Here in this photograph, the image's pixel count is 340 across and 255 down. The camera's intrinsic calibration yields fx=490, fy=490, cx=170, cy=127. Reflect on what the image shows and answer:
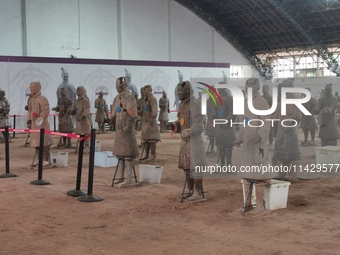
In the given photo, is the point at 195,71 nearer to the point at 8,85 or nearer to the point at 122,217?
the point at 8,85

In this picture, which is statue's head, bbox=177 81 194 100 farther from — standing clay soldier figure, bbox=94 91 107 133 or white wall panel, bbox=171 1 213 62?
white wall panel, bbox=171 1 213 62

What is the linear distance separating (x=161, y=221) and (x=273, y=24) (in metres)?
24.2

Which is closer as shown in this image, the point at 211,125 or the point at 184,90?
the point at 184,90

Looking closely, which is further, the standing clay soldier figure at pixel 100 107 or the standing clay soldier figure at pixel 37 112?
the standing clay soldier figure at pixel 100 107

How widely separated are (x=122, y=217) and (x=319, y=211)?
2.57m

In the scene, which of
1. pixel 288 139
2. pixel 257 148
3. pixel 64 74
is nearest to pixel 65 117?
pixel 64 74

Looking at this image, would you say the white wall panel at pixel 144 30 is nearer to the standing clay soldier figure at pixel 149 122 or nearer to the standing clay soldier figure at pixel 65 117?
the standing clay soldier figure at pixel 65 117

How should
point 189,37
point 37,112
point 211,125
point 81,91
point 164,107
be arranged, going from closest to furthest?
1. point 37,112
2. point 211,125
3. point 81,91
4. point 164,107
5. point 189,37

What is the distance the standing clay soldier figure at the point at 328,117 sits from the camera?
34.1 ft

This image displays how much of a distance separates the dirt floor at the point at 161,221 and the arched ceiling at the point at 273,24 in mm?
19033

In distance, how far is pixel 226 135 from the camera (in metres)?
10.1

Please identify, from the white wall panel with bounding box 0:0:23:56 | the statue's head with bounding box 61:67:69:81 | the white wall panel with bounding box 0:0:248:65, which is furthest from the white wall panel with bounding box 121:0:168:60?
the statue's head with bounding box 61:67:69:81

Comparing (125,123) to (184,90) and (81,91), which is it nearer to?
(184,90)

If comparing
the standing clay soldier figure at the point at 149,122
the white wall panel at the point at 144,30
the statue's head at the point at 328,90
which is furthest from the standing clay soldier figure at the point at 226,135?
the white wall panel at the point at 144,30
